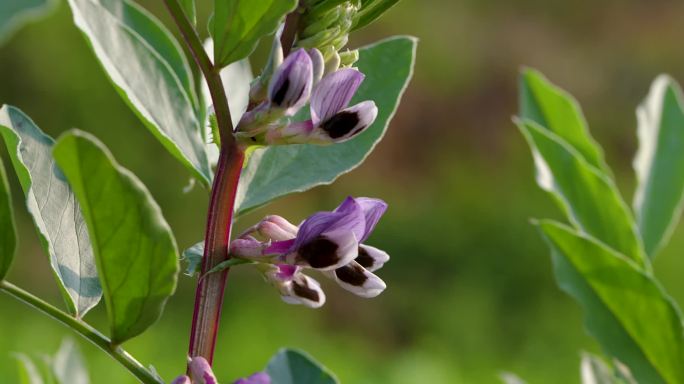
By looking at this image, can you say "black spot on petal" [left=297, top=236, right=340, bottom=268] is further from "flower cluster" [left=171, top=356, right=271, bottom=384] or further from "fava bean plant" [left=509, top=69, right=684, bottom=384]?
"fava bean plant" [left=509, top=69, right=684, bottom=384]

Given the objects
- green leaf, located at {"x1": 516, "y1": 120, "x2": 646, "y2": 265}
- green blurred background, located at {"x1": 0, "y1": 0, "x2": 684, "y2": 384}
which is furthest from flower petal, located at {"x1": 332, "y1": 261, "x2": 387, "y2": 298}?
green blurred background, located at {"x1": 0, "y1": 0, "x2": 684, "y2": 384}

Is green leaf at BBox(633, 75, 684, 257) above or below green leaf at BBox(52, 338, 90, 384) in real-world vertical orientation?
above

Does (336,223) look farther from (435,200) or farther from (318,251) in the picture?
(435,200)

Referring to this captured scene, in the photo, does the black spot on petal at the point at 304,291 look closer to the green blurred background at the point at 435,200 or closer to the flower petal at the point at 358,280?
the flower petal at the point at 358,280

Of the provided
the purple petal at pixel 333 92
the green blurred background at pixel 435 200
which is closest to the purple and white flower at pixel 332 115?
the purple petal at pixel 333 92

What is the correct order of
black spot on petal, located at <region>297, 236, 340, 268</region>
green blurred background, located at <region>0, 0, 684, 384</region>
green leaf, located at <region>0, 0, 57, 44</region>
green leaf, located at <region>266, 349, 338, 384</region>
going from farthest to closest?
green blurred background, located at <region>0, 0, 684, 384</region> → green leaf, located at <region>266, 349, 338, 384</region> → black spot on petal, located at <region>297, 236, 340, 268</region> → green leaf, located at <region>0, 0, 57, 44</region>
